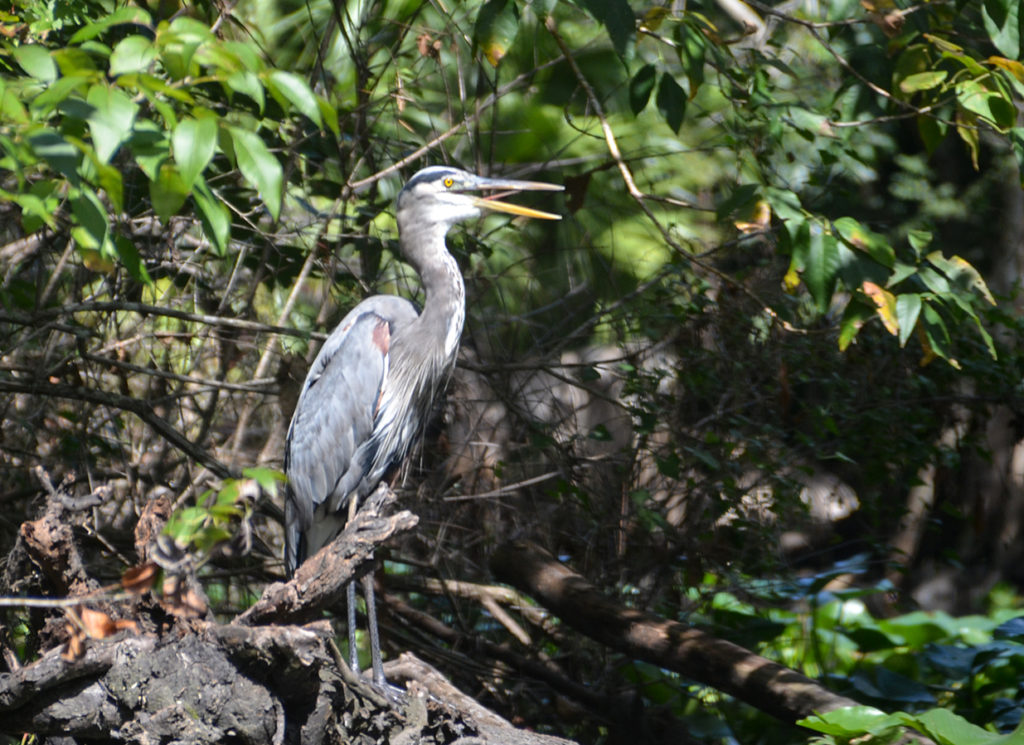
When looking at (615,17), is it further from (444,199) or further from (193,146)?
(193,146)

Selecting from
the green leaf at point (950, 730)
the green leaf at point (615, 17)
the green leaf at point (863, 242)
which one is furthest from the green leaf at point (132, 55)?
the green leaf at point (950, 730)

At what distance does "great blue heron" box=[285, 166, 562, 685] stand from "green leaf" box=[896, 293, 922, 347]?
1484 mm

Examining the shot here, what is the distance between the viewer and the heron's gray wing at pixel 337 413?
3918mm

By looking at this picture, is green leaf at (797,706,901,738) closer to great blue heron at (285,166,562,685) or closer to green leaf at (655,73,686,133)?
great blue heron at (285,166,562,685)

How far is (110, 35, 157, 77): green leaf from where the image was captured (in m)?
1.56

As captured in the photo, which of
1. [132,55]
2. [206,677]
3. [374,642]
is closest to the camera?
[132,55]

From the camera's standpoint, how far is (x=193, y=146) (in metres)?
1.54

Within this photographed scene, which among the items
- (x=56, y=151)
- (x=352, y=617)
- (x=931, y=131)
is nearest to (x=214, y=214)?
(x=56, y=151)

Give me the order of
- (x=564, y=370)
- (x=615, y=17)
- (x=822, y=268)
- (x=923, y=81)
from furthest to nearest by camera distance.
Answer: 1. (x=564, y=370)
2. (x=923, y=81)
3. (x=822, y=268)
4. (x=615, y=17)

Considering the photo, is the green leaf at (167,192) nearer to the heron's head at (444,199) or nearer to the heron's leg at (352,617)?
the heron's leg at (352,617)

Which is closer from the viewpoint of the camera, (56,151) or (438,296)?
(56,151)

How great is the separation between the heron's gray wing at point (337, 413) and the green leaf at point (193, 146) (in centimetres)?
235

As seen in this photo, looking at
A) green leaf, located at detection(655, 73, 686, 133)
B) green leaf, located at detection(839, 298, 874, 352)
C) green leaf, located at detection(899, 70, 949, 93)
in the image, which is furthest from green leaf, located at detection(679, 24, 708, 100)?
green leaf, located at detection(839, 298, 874, 352)

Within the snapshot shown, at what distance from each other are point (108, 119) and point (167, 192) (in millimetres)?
202
